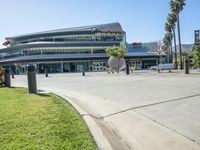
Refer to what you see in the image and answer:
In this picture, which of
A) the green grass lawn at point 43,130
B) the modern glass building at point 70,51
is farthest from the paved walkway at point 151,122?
the modern glass building at point 70,51

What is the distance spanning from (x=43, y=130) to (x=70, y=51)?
82961 mm

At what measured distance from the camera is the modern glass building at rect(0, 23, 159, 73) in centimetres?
8569

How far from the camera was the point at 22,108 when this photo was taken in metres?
10.1

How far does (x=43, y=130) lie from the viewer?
272 inches

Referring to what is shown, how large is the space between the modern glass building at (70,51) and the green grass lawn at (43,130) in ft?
247

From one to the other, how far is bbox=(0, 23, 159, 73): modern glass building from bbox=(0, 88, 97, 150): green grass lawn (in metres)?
75.4

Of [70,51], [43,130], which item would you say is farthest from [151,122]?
[70,51]

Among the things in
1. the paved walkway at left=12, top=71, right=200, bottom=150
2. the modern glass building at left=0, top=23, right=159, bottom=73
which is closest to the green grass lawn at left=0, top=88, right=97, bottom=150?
the paved walkway at left=12, top=71, right=200, bottom=150

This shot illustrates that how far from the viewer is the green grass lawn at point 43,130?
5.84 metres

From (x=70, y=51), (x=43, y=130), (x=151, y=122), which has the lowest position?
(x=151, y=122)

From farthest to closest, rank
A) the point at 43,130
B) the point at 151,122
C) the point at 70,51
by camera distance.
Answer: the point at 70,51 → the point at 151,122 → the point at 43,130

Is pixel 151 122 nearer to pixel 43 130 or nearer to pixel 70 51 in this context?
pixel 43 130

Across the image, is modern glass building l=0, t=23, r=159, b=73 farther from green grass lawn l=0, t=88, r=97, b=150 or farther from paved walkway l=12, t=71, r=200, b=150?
green grass lawn l=0, t=88, r=97, b=150

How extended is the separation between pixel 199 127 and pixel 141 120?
1693 millimetres
